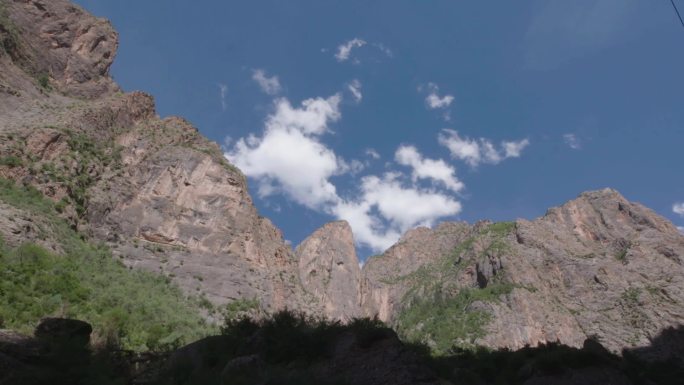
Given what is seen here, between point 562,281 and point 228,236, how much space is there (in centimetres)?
8401

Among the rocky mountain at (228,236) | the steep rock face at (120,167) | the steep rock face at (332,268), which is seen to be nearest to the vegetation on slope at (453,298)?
the rocky mountain at (228,236)

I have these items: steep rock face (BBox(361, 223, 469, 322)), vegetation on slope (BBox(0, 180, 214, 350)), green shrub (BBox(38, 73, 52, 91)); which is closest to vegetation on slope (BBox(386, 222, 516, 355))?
steep rock face (BBox(361, 223, 469, 322))

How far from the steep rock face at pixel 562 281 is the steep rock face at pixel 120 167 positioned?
4712 centimetres

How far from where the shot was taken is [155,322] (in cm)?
3600

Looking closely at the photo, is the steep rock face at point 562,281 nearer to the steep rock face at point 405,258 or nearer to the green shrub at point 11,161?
the steep rock face at point 405,258

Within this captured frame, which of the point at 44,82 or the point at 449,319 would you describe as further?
the point at 449,319

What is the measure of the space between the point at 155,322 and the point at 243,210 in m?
33.1

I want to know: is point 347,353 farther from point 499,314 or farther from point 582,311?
point 582,311

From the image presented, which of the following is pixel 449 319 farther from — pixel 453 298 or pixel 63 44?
pixel 63 44

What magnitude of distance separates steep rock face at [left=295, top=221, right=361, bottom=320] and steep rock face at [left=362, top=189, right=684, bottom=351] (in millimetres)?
Result: 11019

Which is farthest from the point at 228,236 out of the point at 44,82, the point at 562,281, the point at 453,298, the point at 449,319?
the point at 562,281

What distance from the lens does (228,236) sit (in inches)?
2470

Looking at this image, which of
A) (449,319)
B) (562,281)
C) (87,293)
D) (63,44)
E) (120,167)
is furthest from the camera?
(562,281)

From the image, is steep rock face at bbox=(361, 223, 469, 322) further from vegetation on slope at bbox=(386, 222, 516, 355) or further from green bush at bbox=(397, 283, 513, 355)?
green bush at bbox=(397, 283, 513, 355)
